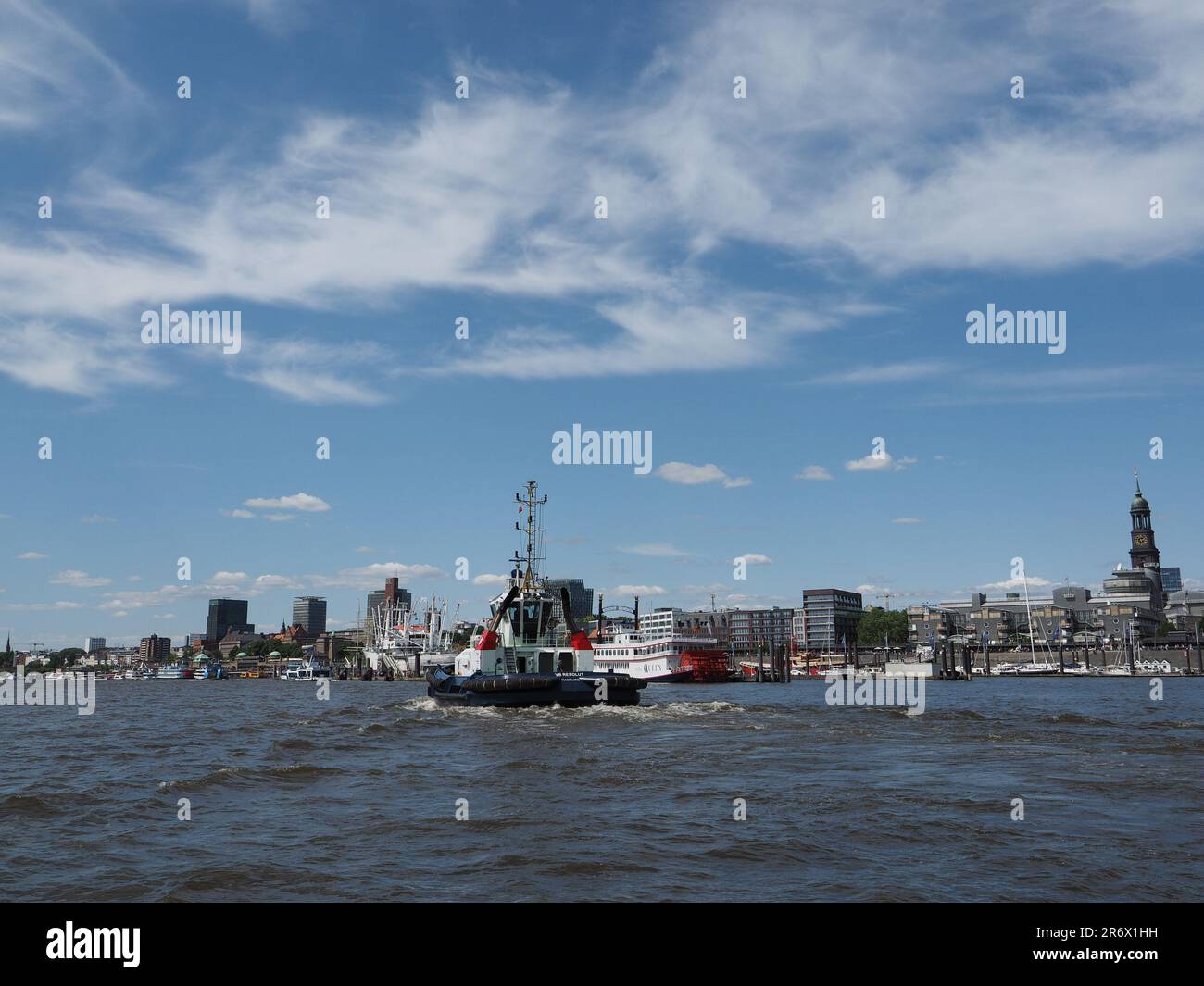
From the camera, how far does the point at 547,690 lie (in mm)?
49219

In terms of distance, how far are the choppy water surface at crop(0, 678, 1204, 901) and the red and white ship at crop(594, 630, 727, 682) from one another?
96.8 m

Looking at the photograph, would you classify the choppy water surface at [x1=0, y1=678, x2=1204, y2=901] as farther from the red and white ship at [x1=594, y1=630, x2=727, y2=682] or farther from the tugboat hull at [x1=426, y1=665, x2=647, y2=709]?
the red and white ship at [x1=594, y1=630, x2=727, y2=682]

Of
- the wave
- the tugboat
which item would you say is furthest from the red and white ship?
the wave

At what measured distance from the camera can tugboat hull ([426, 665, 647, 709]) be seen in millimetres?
49281

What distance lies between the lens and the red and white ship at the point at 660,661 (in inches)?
5305

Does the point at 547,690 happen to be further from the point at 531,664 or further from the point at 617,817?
the point at 617,817

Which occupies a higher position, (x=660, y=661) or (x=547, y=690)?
(x=547, y=690)

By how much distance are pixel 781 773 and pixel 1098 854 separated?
11.1 metres

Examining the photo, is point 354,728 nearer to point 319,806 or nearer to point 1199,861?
point 319,806

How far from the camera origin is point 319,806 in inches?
828

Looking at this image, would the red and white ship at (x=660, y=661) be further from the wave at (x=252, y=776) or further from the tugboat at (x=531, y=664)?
the wave at (x=252, y=776)

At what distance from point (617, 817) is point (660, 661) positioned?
118 meters

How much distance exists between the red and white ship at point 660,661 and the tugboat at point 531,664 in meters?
72.9

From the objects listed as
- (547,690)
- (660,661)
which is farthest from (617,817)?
(660,661)
